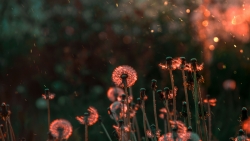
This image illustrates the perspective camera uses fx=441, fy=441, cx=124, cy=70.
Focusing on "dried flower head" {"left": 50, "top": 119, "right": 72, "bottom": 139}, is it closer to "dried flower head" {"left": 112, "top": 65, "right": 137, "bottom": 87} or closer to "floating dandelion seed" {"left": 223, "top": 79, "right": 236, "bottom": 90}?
"dried flower head" {"left": 112, "top": 65, "right": 137, "bottom": 87}

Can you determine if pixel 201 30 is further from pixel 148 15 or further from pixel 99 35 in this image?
pixel 99 35

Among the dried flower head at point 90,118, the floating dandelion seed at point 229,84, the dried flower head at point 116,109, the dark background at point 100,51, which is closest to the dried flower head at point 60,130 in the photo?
the dried flower head at point 90,118

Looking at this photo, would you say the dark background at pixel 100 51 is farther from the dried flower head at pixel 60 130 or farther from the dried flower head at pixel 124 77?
the dried flower head at pixel 60 130

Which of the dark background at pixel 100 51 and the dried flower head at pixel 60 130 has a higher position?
the dark background at pixel 100 51

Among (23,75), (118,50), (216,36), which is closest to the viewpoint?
(216,36)

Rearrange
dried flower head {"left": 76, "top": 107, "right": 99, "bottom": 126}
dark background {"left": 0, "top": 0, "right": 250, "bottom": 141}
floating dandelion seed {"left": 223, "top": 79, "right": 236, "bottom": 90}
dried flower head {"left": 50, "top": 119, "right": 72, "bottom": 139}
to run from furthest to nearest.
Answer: dark background {"left": 0, "top": 0, "right": 250, "bottom": 141} < floating dandelion seed {"left": 223, "top": 79, "right": 236, "bottom": 90} < dried flower head {"left": 76, "top": 107, "right": 99, "bottom": 126} < dried flower head {"left": 50, "top": 119, "right": 72, "bottom": 139}

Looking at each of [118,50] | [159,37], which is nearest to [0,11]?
[118,50]

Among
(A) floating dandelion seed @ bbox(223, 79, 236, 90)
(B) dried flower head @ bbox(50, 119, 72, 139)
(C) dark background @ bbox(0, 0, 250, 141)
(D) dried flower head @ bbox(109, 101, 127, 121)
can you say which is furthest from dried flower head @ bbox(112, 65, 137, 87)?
(A) floating dandelion seed @ bbox(223, 79, 236, 90)

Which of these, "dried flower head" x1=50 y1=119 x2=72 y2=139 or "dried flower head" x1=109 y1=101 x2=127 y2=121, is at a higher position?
"dried flower head" x1=109 y1=101 x2=127 y2=121
